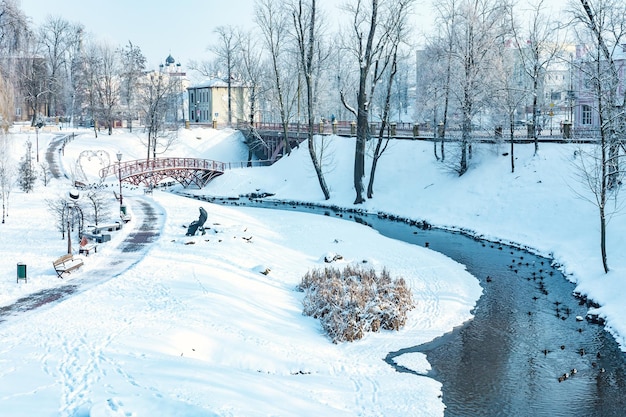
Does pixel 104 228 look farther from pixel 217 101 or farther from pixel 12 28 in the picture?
pixel 217 101

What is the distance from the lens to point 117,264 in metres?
21.2

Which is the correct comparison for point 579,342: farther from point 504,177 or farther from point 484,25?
point 484,25

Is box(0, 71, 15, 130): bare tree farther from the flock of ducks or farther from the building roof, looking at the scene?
the building roof

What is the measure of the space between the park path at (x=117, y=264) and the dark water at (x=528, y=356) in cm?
940

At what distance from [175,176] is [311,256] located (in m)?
26.4

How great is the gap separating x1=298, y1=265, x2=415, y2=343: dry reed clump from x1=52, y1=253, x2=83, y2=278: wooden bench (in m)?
7.27

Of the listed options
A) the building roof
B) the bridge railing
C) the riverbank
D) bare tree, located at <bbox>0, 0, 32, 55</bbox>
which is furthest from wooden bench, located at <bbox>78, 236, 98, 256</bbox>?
the building roof

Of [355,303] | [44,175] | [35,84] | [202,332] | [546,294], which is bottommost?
[546,294]

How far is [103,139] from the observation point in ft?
203

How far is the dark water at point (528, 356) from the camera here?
1354cm

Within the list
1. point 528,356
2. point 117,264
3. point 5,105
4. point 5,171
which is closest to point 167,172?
point 5,105

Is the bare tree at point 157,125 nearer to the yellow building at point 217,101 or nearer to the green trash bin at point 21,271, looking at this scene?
the yellow building at point 217,101

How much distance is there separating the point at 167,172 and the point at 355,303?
33.5m

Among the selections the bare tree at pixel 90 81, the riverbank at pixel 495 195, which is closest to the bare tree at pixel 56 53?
the bare tree at pixel 90 81
